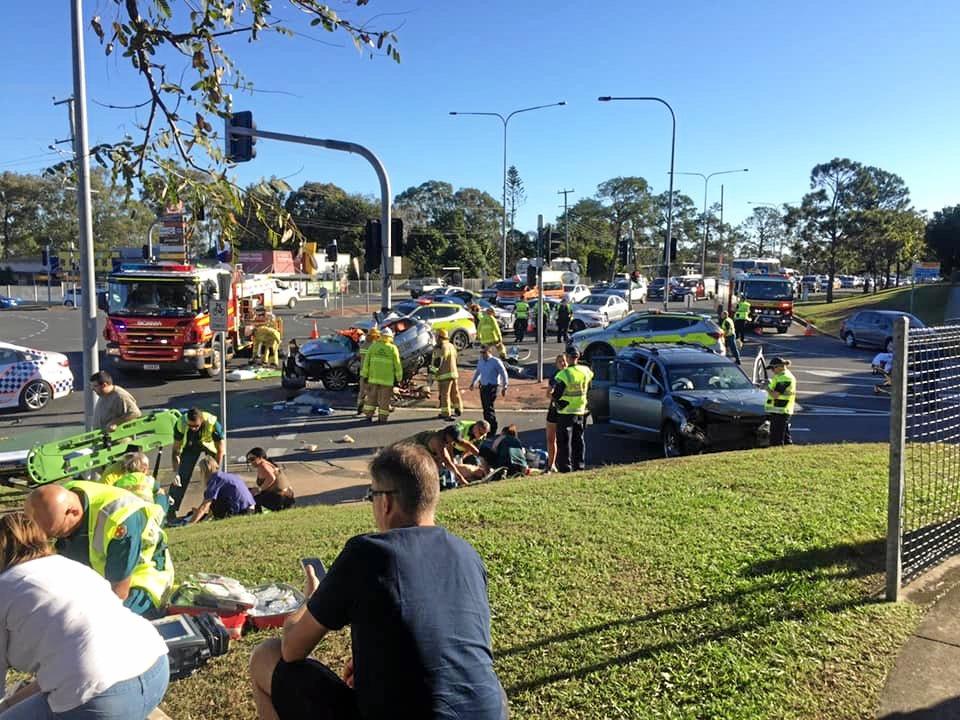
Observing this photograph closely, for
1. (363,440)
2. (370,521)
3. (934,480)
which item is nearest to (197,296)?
(363,440)

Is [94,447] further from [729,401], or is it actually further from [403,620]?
[729,401]

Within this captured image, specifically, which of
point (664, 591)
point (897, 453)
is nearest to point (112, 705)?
point (664, 591)

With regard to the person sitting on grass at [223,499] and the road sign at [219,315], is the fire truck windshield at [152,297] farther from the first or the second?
the person sitting on grass at [223,499]

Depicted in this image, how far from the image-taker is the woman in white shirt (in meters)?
2.86

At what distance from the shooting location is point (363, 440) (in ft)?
45.1

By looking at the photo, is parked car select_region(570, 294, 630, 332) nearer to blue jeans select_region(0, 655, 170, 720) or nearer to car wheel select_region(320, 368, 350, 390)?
car wheel select_region(320, 368, 350, 390)

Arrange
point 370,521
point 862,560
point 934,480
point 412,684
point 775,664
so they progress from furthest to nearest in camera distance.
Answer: point 370,521 < point 934,480 < point 862,560 < point 775,664 < point 412,684

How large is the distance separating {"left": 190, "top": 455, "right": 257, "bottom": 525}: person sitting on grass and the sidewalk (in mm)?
6964

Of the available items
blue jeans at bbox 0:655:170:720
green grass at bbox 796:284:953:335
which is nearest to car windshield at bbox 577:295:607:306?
green grass at bbox 796:284:953:335

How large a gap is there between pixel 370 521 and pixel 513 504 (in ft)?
4.34

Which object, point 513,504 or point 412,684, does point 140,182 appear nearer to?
point 412,684

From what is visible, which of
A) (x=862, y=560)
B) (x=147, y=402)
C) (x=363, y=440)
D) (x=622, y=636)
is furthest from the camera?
(x=147, y=402)

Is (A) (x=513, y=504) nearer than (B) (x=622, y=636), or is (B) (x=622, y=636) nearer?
(B) (x=622, y=636)

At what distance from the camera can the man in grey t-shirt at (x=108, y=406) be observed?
9797mm
